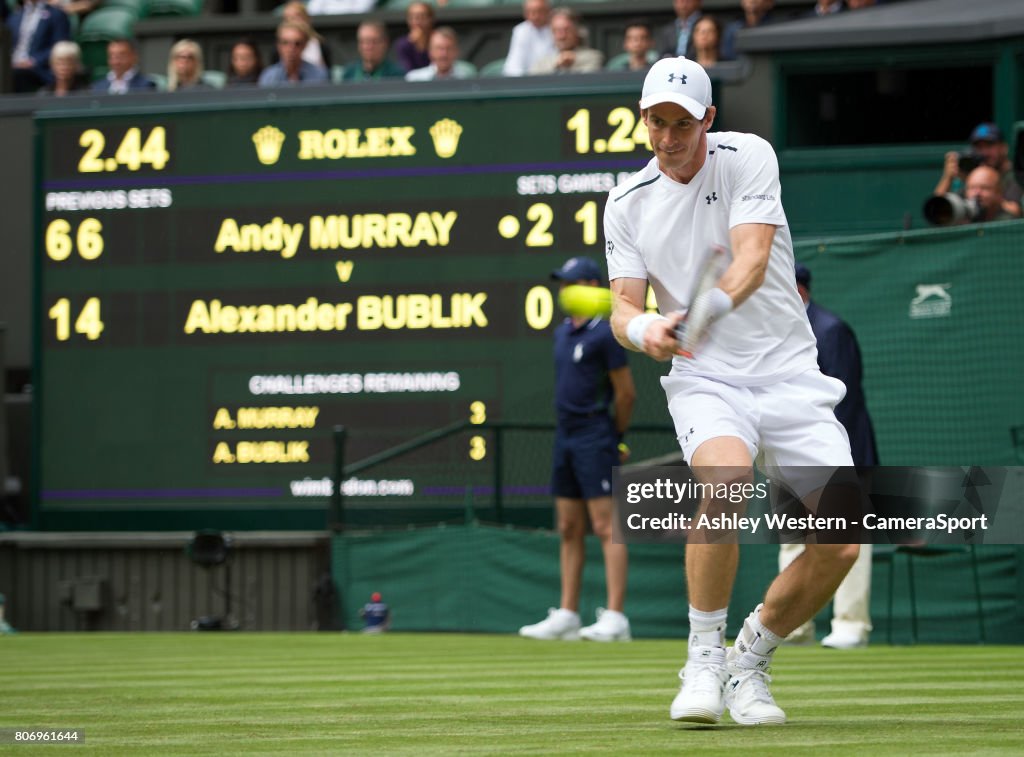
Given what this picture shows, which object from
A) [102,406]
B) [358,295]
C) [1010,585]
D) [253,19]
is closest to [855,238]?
[1010,585]

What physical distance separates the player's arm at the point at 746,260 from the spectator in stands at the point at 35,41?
1282 centimetres

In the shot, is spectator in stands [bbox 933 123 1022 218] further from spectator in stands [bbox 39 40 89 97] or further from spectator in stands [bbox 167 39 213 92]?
spectator in stands [bbox 39 40 89 97]

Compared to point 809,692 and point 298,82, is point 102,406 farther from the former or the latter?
point 809,692

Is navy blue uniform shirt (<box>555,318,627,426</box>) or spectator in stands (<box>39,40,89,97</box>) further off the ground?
spectator in stands (<box>39,40,89,97</box>)

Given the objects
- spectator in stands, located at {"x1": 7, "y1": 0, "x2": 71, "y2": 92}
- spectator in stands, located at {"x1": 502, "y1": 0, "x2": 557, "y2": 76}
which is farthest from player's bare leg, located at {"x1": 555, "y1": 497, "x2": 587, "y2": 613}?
spectator in stands, located at {"x1": 7, "y1": 0, "x2": 71, "y2": 92}

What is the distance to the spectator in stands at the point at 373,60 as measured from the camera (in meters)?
15.8

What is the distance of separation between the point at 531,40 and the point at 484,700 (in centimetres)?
973

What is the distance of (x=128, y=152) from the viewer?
48.8ft

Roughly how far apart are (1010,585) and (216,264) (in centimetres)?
635

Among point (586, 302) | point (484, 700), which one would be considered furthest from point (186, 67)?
point (586, 302)

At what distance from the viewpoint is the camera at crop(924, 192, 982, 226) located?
11688mm

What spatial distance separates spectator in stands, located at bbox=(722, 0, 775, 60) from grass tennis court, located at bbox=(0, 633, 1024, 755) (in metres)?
5.55

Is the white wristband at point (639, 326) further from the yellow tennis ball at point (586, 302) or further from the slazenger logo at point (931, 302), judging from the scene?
the slazenger logo at point (931, 302)

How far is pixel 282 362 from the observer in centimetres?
1448
